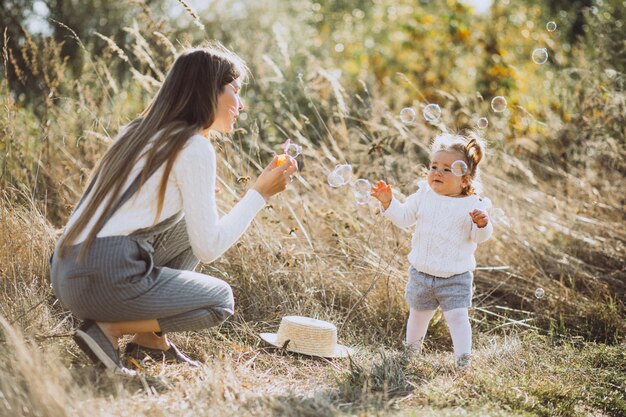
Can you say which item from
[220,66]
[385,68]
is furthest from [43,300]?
[385,68]

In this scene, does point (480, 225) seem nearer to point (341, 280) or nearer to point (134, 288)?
point (341, 280)

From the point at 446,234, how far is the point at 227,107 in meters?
1.14

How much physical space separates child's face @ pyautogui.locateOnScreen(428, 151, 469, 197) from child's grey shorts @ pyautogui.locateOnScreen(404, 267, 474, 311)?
389 mm

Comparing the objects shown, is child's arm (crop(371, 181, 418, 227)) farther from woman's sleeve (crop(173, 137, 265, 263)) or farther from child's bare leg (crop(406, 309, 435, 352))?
woman's sleeve (crop(173, 137, 265, 263))

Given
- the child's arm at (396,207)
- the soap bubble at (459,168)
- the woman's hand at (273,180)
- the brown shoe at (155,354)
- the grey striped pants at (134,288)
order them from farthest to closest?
the child's arm at (396,207), the soap bubble at (459,168), the brown shoe at (155,354), the woman's hand at (273,180), the grey striped pants at (134,288)

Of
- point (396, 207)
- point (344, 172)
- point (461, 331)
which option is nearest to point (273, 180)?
point (344, 172)

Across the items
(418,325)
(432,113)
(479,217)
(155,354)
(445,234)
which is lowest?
(155,354)

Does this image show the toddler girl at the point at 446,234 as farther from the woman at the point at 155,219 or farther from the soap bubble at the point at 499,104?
the woman at the point at 155,219

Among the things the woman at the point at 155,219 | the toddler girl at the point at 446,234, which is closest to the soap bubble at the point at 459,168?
the toddler girl at the point at 446,234

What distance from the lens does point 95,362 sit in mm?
2666

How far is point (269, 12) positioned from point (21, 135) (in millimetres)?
5247

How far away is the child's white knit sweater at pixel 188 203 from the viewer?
2568 millimetres

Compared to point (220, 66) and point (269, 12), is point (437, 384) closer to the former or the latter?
point (220, 66)

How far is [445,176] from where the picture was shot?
10.5 ft
